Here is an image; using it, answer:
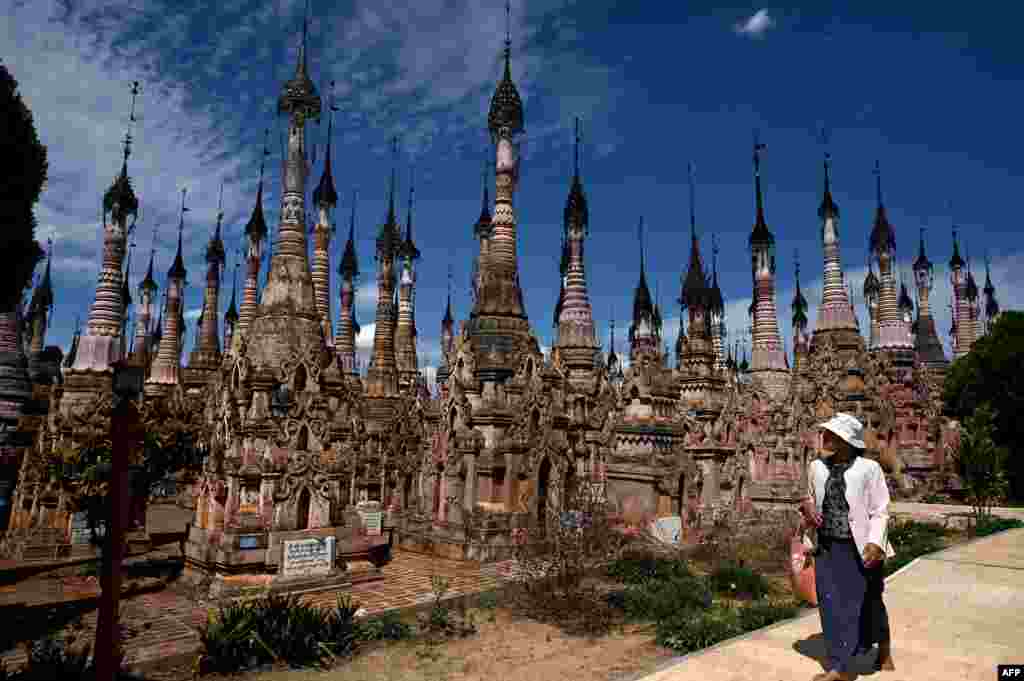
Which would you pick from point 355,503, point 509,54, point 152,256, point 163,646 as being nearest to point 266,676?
point 163,646

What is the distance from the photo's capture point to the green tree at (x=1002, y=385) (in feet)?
102

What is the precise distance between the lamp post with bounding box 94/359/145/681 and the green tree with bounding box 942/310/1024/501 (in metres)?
34.7

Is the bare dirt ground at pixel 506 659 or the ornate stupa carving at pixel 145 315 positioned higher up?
the ornate stupa carving at pixel 145 315

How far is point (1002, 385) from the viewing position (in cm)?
3173

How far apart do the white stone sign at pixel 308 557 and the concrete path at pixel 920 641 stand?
905 centimetres

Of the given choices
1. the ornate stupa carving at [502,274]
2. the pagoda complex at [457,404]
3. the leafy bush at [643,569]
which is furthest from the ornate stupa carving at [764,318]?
the leafy bush at [643,569]

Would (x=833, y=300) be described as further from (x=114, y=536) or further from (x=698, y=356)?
(x=114, y=536)

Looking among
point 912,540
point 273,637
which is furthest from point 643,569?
point 912,540

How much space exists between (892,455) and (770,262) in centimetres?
1174

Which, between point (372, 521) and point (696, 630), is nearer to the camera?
point (696, 630)

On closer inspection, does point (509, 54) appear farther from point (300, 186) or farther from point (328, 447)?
point (328, 447)

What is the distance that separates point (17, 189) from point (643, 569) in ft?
42.1

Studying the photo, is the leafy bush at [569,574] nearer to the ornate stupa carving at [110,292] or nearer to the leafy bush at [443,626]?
the leafy bush at [443,626]

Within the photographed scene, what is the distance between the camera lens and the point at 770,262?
91.4 ft
